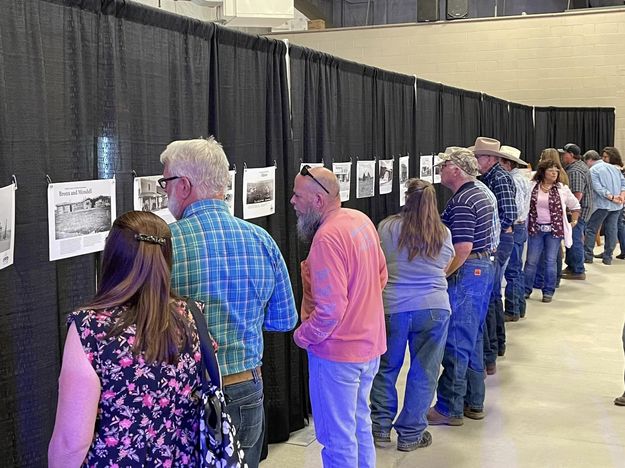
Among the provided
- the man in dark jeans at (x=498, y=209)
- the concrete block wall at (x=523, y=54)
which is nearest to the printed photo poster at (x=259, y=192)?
the man in dark jeans at (x=498, y=209)

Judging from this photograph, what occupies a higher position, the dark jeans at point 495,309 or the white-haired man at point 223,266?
the white-haired man at point 223,266

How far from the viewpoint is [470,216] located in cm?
384

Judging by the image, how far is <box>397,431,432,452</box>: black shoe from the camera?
12.3ft

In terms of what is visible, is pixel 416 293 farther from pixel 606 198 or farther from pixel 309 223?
pixel 606 198

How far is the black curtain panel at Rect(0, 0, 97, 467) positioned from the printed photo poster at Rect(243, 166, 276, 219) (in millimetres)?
1106

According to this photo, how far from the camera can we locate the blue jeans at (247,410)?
2.18 m

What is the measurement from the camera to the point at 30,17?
2.25 metres

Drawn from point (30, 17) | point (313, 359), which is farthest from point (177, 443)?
point (30, 17)

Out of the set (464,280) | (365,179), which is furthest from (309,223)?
(365,179)

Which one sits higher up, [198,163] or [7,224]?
[198,163]

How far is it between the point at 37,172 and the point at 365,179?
9.67 feet

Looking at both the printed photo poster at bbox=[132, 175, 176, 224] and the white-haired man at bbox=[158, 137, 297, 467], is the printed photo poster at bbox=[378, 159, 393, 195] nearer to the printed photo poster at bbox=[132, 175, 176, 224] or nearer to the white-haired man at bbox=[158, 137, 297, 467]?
the printed photo poster at bbox=[132, 175, 176, 224]

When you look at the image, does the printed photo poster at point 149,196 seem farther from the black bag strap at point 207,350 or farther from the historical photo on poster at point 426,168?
the historical photo on poster at point 426,168

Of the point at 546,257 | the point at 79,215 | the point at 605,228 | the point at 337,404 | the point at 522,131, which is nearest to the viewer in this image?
the point at 79,215
